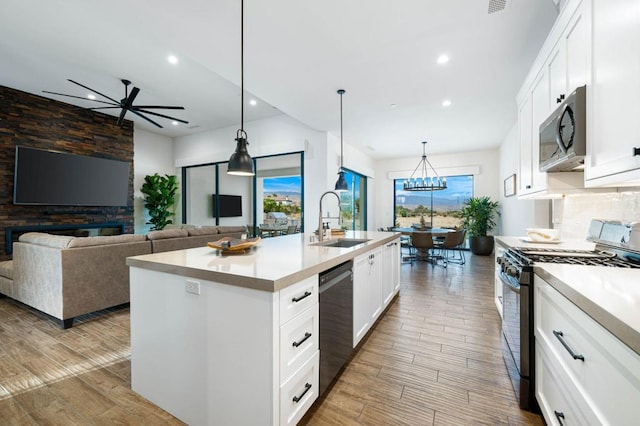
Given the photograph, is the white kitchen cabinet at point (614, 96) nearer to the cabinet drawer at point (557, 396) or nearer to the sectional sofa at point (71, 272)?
the cabinet drawer at point (557, 396)

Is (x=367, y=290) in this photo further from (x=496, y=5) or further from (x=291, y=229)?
(x=291, y=229)

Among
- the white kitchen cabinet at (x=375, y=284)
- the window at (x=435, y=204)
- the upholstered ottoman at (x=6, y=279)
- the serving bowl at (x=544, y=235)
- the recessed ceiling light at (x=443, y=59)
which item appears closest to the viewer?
the serving bowl at (x=544, y=235)

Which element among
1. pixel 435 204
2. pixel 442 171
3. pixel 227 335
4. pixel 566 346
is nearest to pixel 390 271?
pixel 566 346

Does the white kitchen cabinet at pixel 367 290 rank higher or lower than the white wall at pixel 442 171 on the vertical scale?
lower

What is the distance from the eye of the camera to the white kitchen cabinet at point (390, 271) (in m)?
2.98

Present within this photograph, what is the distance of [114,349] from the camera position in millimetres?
2373

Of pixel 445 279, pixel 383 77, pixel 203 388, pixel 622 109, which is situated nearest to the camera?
pixel 622 109

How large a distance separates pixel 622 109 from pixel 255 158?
5.80 metres

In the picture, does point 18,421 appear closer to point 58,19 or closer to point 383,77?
point 58,19

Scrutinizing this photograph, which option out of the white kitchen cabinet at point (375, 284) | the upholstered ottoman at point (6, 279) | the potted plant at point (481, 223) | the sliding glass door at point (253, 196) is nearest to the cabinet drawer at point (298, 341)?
the white kitchen cabinet at point (375, 284)

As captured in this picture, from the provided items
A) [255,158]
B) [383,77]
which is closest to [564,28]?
[383,77]

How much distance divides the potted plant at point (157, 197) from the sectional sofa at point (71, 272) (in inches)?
127

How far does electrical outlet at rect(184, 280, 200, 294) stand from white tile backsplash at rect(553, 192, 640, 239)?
8.61 ft

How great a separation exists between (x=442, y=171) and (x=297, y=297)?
25.5 feet
